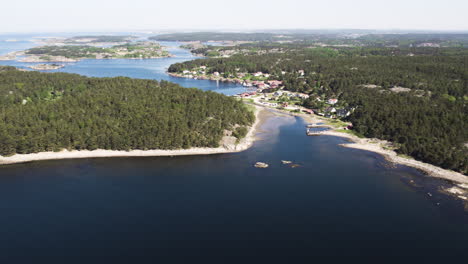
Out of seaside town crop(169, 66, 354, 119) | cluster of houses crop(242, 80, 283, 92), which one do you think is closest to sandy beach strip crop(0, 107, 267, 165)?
seaside town crop(169, 66, 354, 119)

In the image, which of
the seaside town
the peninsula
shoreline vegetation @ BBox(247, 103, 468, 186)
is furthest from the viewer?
the seaside town

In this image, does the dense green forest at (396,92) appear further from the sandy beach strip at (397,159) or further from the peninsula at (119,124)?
the peninsula at (119,124)

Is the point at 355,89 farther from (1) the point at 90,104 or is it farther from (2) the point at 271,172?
(1) the point at 90,104

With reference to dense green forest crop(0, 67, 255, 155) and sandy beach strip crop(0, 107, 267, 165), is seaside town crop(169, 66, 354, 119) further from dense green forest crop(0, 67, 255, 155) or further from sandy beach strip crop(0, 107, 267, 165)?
sandy beach strip crop(0, 107, 267, 165)

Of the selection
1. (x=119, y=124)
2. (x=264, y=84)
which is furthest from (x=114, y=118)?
(x=264, y=84)

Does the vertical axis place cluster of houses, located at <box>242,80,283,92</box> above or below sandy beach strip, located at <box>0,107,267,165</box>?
above

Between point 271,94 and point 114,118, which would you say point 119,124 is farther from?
point 271,94

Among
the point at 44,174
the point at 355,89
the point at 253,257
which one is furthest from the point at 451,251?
the point at 355,89
